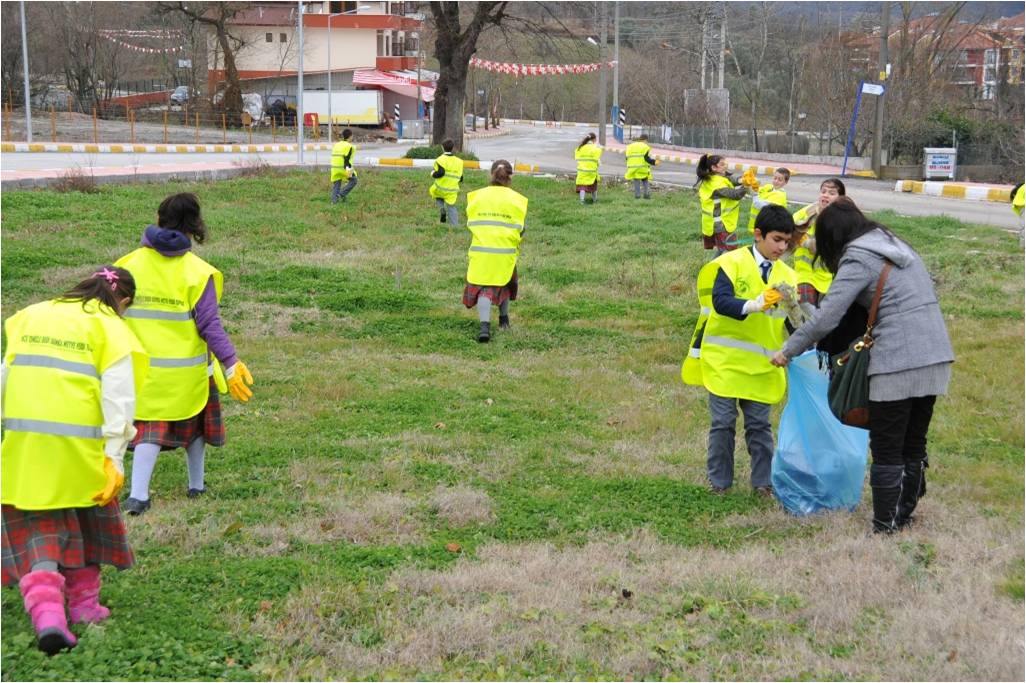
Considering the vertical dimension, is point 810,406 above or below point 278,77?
below

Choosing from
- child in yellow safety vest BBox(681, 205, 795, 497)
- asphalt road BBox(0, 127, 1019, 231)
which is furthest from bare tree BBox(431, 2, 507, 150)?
child in yellow safety vest BBox(681, 205, 795, 497)

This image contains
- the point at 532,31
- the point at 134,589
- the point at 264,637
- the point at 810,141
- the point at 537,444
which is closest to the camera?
the point at 264,637

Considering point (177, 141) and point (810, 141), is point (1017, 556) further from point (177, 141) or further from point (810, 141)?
point (177, 141)

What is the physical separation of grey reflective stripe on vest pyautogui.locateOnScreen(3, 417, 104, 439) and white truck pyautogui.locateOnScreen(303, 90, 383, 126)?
2263 inches

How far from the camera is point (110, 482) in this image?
4312 mm

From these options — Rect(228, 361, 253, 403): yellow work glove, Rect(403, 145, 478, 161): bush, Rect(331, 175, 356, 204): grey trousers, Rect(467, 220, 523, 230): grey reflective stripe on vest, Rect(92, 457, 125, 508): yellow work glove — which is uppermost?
Result: Rect(403, 145, 478, 161): bush

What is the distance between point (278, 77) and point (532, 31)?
1383 inches

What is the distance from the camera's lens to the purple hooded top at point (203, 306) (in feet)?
19.2

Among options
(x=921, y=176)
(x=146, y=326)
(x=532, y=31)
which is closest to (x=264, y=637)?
(x=146, y=326)

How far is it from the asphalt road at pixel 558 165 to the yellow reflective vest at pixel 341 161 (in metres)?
4.67

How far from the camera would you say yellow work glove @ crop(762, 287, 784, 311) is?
18.9ft

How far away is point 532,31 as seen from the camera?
33.0 m

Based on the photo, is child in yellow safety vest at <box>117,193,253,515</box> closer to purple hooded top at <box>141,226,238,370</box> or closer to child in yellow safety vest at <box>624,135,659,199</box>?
purple hooded top at <box>141,226,238,370</box>

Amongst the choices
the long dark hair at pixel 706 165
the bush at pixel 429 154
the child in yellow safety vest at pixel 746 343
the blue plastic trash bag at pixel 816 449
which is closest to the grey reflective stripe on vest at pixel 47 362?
the child in yellow safety vest at pixel 746 343
